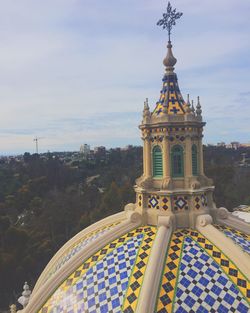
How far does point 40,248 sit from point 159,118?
56.3 feet

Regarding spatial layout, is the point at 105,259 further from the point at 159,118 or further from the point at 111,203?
the point at 111,203

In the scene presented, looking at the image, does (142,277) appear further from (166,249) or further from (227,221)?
(227,221)

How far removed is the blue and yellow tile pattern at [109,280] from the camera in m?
6.49

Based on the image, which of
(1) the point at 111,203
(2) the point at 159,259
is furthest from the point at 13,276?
(2) the point at 159,259

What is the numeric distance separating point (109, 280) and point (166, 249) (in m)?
1.50

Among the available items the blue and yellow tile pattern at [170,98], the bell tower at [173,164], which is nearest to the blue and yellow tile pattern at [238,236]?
the bell tower at [173,164]

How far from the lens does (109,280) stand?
6918 millimetres

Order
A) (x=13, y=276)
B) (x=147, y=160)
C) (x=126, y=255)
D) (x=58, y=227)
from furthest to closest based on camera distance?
(x=58, y=227)
(x=13, y=276)
(x=147, y=160)
(x=126, y=255)

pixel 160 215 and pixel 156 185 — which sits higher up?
pixel 156 185

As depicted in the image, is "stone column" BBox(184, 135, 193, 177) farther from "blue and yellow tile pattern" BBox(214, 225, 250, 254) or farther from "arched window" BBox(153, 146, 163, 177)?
"blue and yellow tile pattern" BBox(214, 225, 250, 254)

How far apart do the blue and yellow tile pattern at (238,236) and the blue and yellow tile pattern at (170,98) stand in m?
3.40

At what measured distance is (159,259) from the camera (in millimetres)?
6812

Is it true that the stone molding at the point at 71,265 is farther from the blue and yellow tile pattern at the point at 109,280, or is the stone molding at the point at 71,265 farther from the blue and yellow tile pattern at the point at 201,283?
the blue and yellow tile pattern at the point at 201,283

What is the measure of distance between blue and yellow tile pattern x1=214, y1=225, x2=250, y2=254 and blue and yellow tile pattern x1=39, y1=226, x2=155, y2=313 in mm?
1948
